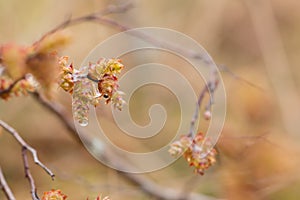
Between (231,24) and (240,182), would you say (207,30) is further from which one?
(240,182)

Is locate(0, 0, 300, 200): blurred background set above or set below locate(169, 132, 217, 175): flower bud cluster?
above

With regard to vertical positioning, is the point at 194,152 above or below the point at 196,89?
below

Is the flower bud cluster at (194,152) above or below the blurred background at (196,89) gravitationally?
below

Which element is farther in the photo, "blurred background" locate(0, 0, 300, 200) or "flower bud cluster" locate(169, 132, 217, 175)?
"blurred background" locate(0, 0, 300, 200)

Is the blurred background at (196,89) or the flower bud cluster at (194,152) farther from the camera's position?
the blurred background at (196,89)

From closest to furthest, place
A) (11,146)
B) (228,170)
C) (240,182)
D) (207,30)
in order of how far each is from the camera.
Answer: (240,182)
(228,170)
(11,146)
(207,30)

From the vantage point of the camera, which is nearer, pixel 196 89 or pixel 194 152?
pixel 194 152

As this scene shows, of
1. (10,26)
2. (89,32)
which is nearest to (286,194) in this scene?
(89,32)

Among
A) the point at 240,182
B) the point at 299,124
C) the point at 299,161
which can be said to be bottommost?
the point at 240,182
